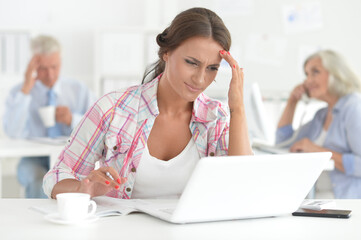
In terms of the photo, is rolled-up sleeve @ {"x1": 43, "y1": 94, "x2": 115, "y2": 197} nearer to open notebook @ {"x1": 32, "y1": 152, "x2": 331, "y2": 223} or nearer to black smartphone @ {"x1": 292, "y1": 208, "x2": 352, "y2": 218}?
open notebook @ {"x1": 32, "y1": 152, "x2": 331, "y2": 223}

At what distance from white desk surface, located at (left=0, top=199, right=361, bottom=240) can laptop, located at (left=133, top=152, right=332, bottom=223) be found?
0.02m

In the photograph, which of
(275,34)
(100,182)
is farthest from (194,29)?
(275,34)

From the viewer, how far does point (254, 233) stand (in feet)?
4.17

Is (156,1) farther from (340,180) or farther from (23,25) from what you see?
(340,180)

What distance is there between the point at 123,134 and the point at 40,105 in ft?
6.78

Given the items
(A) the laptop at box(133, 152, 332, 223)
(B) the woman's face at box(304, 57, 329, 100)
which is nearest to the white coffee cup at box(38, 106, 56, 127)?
(B) the woman's face at box(304, 57, 329, 100)

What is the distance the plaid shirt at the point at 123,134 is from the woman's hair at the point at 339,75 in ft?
5.08

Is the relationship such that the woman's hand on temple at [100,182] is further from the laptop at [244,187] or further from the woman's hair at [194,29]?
the woman's hair at [194,29]

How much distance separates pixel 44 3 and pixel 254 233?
157 inches

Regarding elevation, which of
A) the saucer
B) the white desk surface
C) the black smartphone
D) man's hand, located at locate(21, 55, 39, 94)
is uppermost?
man's hand, located at locate(21, 55, 39, 94)

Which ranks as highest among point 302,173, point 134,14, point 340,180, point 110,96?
point 134,14

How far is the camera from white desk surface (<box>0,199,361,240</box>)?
122cm

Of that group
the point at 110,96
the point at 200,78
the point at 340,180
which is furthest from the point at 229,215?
the point at 340,180

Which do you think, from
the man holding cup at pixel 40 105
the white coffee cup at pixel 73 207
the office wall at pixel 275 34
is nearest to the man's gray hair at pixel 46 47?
the man holding cup at pixel 40 105
